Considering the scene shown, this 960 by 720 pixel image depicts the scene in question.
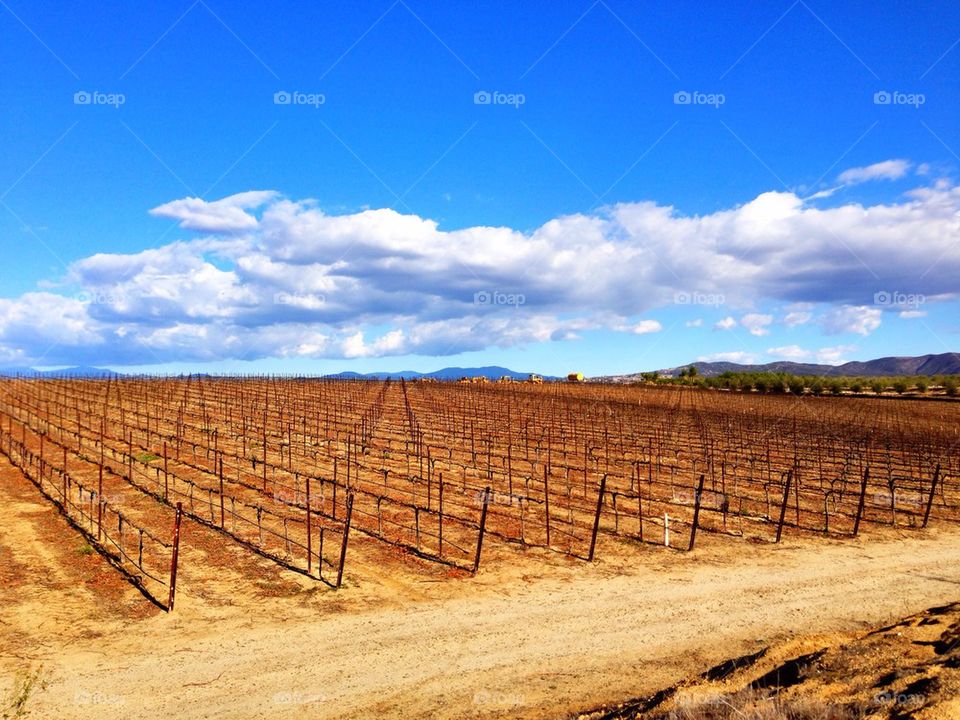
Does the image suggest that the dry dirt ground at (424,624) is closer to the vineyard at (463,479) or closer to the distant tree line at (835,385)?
the vineyard at (463,479)

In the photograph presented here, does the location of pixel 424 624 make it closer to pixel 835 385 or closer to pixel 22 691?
pixel 22 691

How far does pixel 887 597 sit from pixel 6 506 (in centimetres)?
2290

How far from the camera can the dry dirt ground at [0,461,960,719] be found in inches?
352

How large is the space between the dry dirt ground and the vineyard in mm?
751

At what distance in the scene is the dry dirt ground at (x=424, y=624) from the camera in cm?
895

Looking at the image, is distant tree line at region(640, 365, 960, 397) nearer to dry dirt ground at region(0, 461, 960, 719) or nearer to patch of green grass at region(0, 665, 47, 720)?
dry dirt ground at region(0, 461, 960, 719)

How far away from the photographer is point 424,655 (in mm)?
10164

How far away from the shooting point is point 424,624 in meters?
11.4

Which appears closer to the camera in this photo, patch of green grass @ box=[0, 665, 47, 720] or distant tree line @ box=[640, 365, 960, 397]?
patch of green grass @ box=[0, 665, 47, 720]

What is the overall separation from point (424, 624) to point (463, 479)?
13.0 m

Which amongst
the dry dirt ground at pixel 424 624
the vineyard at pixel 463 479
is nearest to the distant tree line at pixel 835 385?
the vineyard at pixel 463 479

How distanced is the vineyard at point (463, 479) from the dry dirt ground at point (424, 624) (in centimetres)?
75

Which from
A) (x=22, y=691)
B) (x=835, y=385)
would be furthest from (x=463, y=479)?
(x=835, y=385)

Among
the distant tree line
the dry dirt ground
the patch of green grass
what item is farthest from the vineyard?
the distant tree line
